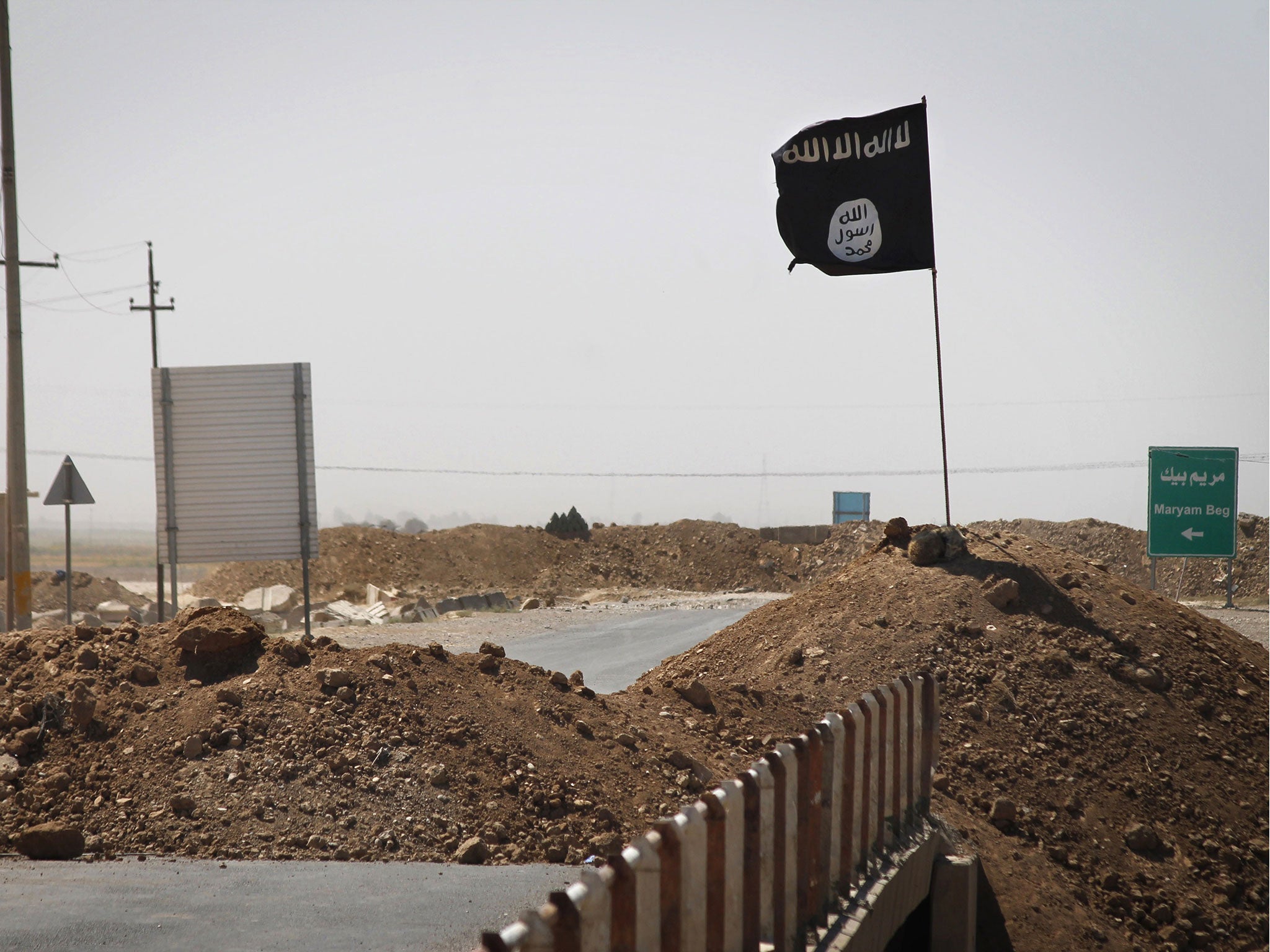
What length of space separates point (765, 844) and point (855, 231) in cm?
1010

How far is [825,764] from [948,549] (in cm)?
777

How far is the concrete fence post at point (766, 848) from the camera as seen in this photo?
3.92 meters

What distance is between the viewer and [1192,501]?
74.0 ft

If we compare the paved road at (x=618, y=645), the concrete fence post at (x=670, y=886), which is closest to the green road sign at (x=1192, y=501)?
the paved road at (x=618, y=645)

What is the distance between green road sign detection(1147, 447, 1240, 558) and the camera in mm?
22297

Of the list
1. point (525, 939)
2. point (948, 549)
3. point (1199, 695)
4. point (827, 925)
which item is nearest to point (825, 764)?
point (827, 925)

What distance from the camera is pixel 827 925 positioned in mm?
4570

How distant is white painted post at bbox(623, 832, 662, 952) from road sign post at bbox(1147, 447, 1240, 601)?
21870 millimetres

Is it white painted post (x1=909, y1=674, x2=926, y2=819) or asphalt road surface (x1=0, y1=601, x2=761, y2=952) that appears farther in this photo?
white painted post (x1=909, y1=674, x2=926, y2=819)

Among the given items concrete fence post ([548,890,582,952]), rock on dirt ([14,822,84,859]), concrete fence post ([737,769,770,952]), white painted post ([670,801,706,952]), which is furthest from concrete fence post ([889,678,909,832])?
rock on dirt ([14,822,84,859])

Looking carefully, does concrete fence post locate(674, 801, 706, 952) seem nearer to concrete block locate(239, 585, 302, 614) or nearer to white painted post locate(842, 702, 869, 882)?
white painted post locate(842, 702, 869, 882)

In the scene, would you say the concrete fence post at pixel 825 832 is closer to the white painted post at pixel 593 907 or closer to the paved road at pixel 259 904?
the paved road at pixel 259 904

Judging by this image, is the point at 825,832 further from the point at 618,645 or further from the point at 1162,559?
the point at 1162,559

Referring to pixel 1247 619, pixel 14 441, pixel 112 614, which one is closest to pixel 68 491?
pixel 14 441
